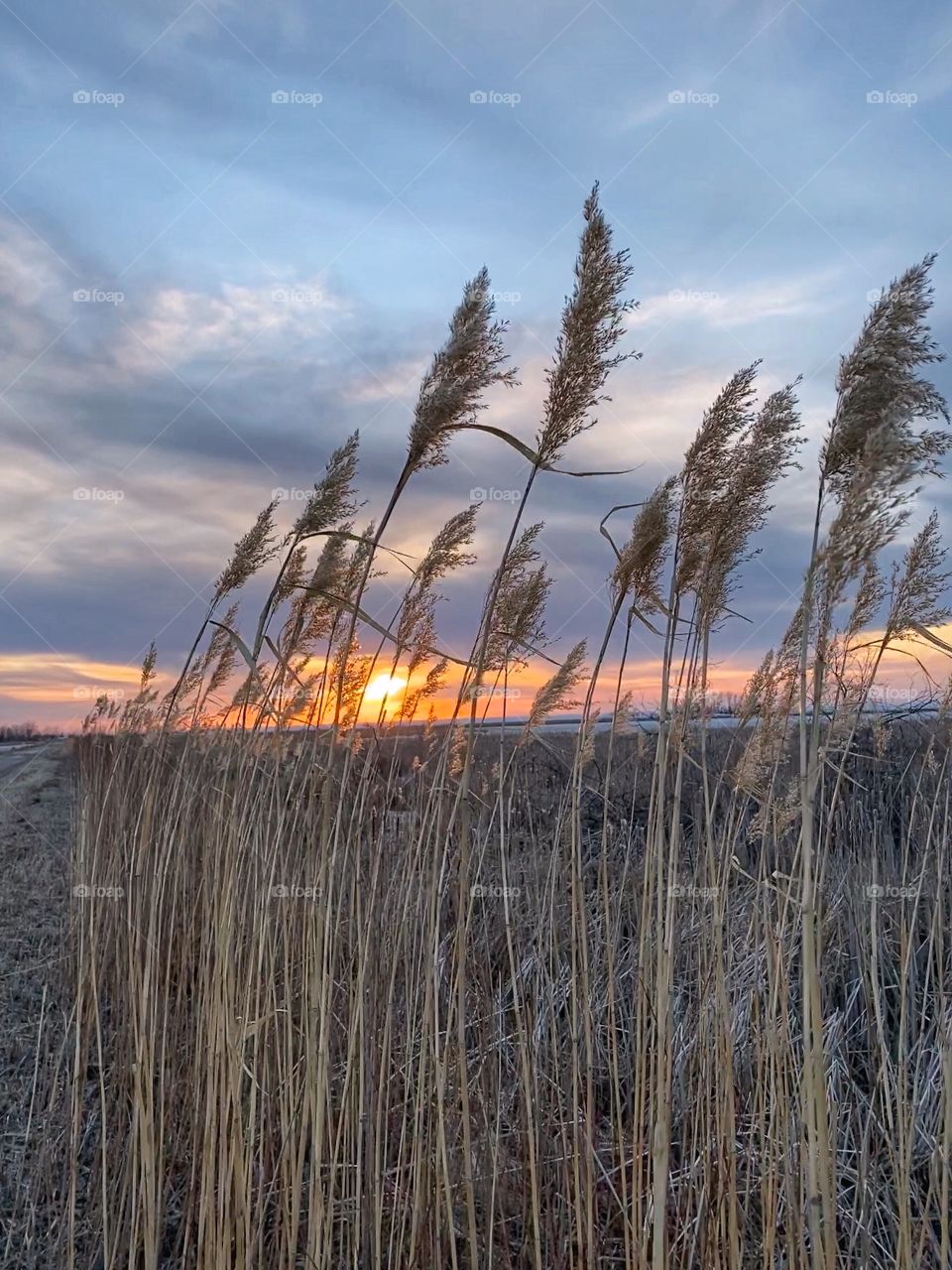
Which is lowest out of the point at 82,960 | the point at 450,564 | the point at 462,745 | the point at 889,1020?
the point at 889,1020

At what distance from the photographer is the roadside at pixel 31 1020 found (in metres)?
2.58

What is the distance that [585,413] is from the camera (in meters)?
1.71

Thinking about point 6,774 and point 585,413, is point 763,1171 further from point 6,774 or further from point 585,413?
point 6,774

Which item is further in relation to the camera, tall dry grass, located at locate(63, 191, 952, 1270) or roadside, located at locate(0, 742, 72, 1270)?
roadside, located at locate(0, 742, 72, 1270)

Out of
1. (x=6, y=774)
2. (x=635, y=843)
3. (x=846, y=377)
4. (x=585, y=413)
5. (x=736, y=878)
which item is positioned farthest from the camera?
(x=6, y=774)

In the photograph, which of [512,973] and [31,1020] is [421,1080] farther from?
[31,1020]

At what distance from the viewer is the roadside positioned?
2582 millimetres

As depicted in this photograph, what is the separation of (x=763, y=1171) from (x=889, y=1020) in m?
2.33

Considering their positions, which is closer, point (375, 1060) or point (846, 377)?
point (846, 377)

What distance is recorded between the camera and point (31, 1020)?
12.4ft

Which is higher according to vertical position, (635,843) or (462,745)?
(462,745)

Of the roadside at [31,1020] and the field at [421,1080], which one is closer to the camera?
the field at [421,1080]

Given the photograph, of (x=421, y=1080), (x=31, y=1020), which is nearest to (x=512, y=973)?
(x=421, y=1080)

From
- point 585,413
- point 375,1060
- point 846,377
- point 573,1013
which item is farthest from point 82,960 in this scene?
point 846,377
